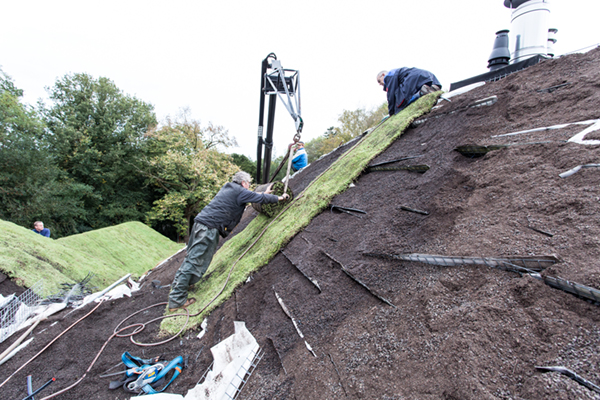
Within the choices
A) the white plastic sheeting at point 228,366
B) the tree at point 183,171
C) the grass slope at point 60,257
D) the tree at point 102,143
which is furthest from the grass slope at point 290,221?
the tree at point 102,143

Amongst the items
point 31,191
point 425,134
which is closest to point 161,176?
point 31,191

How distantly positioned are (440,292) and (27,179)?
1865cm

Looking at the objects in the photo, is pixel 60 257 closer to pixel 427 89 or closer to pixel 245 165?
pixel 427 89

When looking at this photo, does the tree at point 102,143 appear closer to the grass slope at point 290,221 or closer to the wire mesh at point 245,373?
the grass slope at point 290,221

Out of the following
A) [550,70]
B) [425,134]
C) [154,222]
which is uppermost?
[550,70]

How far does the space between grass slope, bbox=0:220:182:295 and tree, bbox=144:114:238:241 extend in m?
6.55

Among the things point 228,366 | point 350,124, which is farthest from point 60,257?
point 350,124

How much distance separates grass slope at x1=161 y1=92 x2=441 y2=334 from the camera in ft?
10.3

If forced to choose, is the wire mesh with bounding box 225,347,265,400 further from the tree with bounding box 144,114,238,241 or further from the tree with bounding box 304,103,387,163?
the tree with bounding box 304,103,387,163

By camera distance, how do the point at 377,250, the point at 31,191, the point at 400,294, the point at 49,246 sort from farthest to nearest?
the point at 31,191, the point at 49,246, the point at 377,250, the point at 400,294

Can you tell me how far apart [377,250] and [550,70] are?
3.47m

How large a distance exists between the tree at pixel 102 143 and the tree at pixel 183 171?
185 cm

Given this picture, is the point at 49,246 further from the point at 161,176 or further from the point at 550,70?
the point at 161,176

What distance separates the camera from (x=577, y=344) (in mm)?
963
